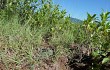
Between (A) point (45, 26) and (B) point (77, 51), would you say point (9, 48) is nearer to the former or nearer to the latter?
(B) point (77, 51)

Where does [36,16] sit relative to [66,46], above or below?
above

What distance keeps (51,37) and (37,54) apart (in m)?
1.26

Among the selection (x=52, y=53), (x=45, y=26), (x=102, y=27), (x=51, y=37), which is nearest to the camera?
(x=52, y=53)

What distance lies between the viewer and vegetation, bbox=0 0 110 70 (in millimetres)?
4691

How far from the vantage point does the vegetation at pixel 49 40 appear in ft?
15.4

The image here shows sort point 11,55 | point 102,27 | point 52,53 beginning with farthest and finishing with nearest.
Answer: point 102,27 < point 52,53 < point 11,55

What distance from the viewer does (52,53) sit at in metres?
5.09

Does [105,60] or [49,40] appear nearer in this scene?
[105,60]

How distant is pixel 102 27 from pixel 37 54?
161 centimetres

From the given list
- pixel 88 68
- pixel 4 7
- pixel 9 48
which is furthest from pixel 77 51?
pixel 4 7

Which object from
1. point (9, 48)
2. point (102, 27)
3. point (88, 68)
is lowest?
point (88, 68)

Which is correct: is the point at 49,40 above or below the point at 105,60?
above

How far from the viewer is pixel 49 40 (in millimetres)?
5973

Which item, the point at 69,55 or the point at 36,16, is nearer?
the point at 69,55
